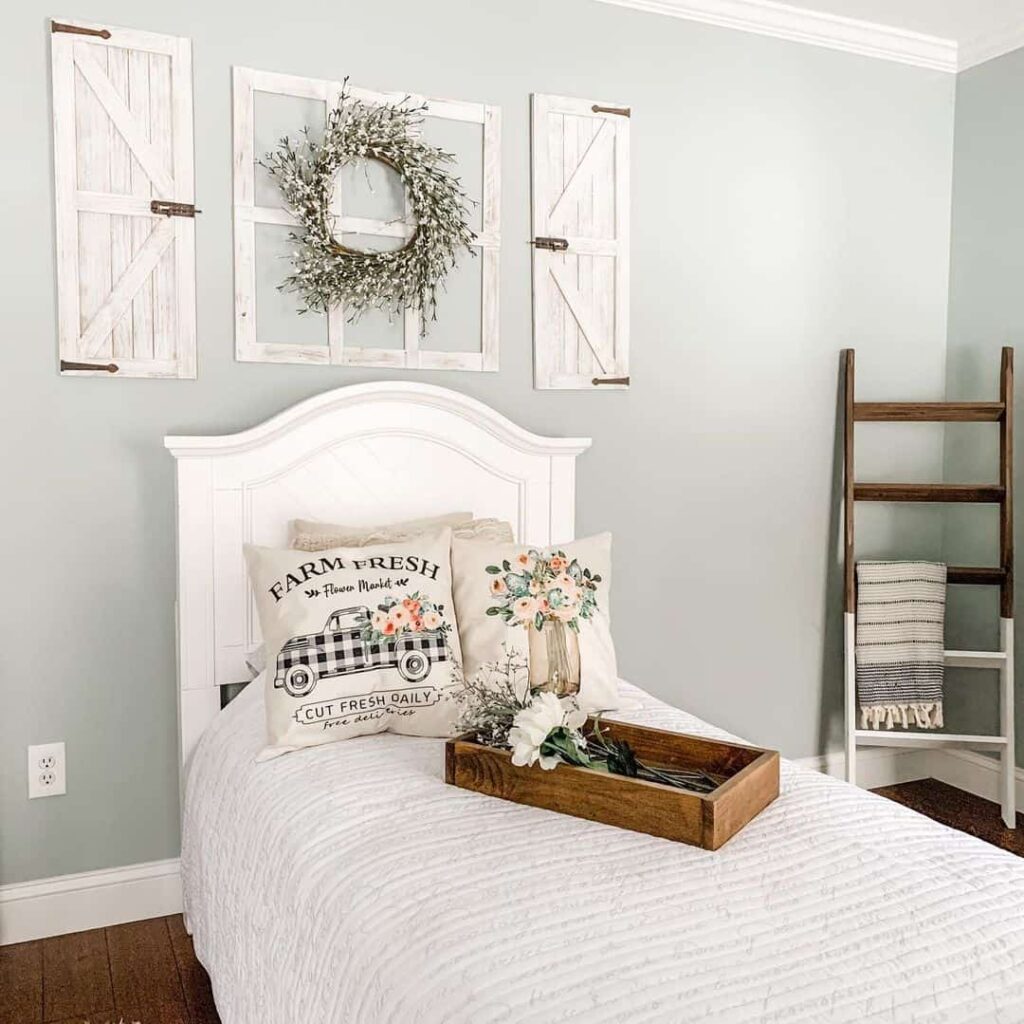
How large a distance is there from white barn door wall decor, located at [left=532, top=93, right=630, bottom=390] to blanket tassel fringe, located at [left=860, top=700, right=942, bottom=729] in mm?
1422

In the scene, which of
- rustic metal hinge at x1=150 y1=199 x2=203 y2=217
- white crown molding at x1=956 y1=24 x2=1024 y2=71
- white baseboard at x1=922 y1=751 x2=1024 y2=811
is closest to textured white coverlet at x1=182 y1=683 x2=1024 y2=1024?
rustic metal hinge at x1=150 y1=199 x2=203 y2=217

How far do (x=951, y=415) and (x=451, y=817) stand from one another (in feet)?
8.14

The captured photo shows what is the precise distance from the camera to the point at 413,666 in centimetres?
216

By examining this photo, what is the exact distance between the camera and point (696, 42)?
321 centimetres

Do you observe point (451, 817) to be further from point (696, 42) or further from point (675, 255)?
point (696, 42)

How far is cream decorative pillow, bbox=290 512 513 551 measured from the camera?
2.52 meters

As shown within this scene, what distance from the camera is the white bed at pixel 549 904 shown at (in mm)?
1235

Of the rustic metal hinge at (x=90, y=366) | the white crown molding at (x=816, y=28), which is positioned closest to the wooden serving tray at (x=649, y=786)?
the rustic metal hinge at (x=90, y=366)

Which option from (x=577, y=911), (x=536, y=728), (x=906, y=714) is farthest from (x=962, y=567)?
(x=577, y=911)

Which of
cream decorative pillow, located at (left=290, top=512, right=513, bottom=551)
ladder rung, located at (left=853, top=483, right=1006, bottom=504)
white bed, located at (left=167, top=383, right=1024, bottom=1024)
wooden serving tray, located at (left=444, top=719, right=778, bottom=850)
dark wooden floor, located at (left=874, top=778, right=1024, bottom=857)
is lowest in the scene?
dark wooden floor, located at (left=874, top=778, right=1024, bottom=857)

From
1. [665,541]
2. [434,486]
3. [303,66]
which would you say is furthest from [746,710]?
[303,66]

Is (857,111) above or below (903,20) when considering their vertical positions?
below

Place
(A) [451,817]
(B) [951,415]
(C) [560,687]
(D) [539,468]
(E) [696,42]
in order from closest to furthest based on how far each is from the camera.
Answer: (A) [451,817], (C) [560,687], (D) [539,468], (E) [696,42], (B) [951,415]

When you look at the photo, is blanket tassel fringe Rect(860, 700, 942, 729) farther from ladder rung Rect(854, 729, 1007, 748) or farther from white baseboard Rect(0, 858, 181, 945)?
white baseboard Rect(0, 858, 181, 945)
